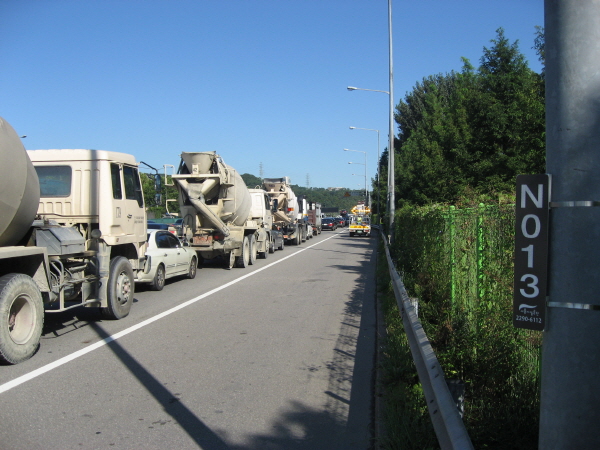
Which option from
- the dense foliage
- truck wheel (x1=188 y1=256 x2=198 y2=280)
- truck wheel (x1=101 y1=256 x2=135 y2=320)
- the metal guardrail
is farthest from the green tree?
the metal guardrail

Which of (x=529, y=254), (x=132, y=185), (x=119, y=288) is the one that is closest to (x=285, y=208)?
(x=132, y=185)

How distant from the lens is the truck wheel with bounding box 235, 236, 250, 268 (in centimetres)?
2040

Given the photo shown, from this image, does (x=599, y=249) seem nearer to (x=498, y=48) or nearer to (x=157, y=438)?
(x=157, y=438)

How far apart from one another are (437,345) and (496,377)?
1.94m

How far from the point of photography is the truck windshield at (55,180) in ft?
33.3

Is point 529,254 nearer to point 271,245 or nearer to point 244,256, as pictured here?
point 244,256

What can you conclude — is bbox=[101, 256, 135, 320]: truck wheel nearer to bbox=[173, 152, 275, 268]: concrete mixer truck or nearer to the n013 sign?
bbox=[173, 152, 275, 268]: concrete mixer truck

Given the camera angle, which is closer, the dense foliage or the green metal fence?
the green metal fence

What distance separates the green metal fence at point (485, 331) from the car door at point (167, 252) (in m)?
7.51

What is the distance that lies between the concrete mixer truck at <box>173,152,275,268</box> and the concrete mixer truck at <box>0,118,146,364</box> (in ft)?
22.4

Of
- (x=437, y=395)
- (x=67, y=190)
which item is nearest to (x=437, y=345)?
(x=437, y=395)

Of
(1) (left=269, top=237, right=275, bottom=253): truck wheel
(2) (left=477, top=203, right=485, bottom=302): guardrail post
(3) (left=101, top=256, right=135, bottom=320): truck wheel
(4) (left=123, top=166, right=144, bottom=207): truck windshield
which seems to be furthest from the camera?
(1) (left=269, top=237, right=275, bottom=253): truck wheel

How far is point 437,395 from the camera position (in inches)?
142

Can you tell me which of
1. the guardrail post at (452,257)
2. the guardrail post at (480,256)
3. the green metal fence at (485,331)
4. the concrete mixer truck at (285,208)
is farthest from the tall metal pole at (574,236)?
the concrete mixer truck at (285,208)
